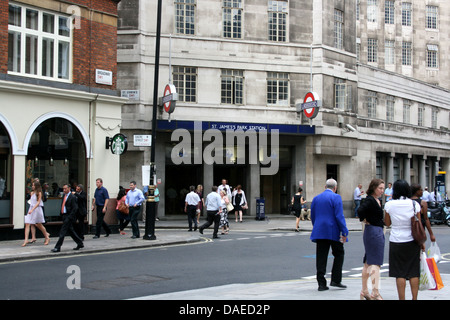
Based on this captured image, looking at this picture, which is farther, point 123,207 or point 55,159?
point 123,207

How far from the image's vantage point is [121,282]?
10250 millimetres

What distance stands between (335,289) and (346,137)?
75.1 feet

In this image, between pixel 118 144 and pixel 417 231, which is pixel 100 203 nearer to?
pixel 118 144

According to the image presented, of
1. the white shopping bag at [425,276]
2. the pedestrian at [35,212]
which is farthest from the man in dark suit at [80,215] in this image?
the white shopping bag at [425,276]

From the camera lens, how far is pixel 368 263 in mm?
8477

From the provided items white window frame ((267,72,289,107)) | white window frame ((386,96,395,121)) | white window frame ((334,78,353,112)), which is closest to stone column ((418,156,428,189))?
white window frame ((386,96,395,121))

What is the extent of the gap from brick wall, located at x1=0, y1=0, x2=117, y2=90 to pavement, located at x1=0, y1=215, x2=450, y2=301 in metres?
5.50

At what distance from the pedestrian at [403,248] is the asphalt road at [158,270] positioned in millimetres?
3442

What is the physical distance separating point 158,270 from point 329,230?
4.16 metres

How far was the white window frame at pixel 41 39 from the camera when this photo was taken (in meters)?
17.5

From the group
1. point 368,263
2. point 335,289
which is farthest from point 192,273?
point 368,263

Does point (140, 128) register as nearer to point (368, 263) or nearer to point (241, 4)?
point (241, 4)

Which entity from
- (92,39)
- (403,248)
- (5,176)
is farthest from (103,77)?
(403,248)

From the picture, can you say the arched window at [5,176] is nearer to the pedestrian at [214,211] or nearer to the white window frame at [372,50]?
the pedestrian at [214,211]
